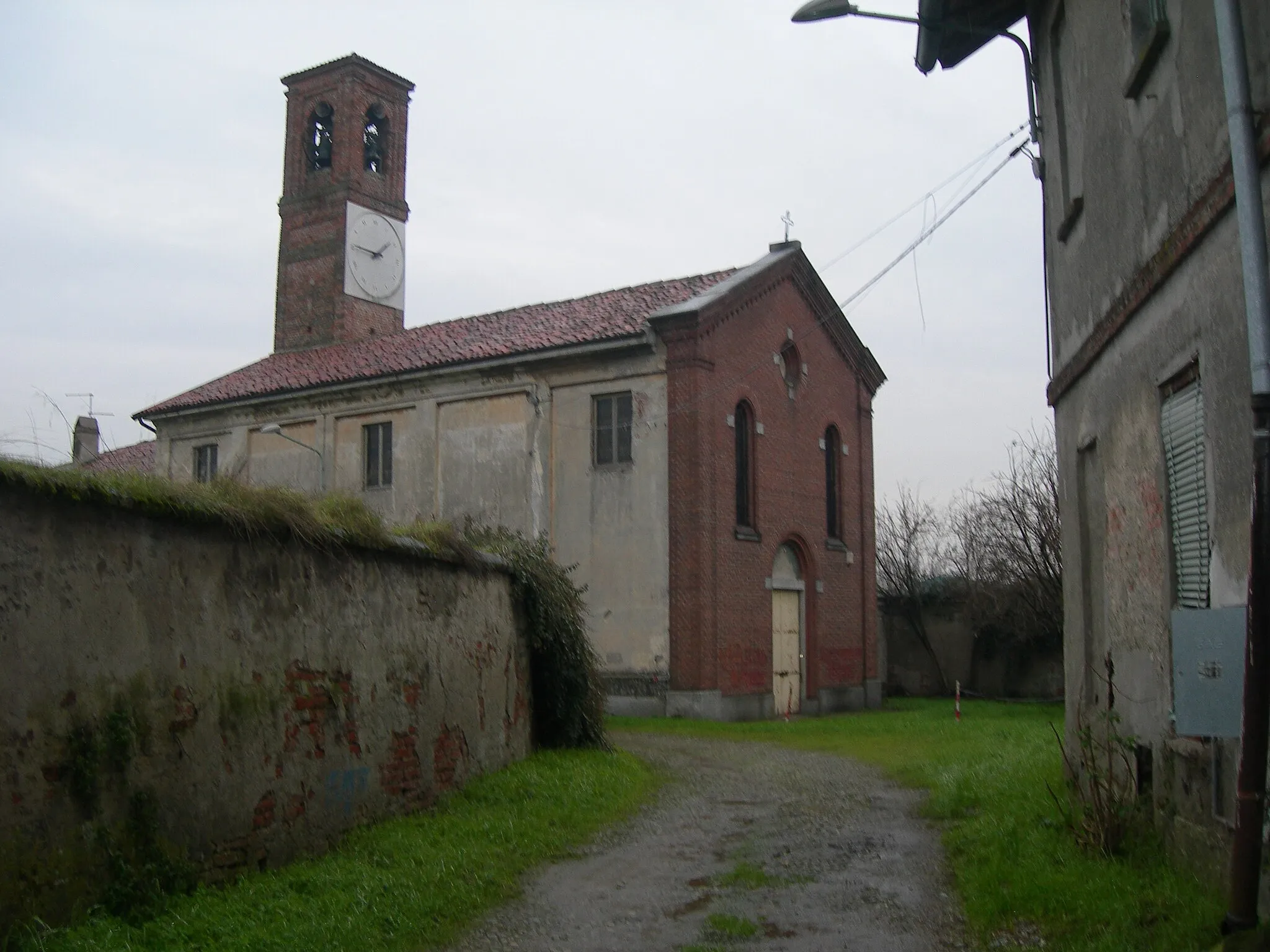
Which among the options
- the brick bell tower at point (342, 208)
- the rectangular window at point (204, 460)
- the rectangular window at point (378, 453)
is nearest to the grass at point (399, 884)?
the rectangular window at point (378, 453)

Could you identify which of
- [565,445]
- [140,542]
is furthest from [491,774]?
[565,445]

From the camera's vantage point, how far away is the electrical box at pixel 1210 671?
17.2 ft

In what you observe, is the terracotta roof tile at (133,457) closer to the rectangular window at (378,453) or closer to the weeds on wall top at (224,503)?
the rectangular window at (378,453)

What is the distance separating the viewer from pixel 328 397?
27.2 metres

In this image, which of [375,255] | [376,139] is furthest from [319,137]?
[375,255]

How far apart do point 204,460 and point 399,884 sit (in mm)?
25079

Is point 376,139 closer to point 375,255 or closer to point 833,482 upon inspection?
point 375,255

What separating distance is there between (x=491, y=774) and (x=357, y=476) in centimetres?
1658

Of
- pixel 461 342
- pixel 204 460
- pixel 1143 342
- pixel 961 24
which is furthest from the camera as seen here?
pixel 204 460

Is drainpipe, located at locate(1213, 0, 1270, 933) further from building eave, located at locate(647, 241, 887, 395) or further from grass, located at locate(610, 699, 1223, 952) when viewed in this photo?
building eave, located at locate(647, 241, 887, 395)

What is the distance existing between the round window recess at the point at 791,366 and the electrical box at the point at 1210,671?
19857 mm

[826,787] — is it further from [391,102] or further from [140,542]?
[391,102]

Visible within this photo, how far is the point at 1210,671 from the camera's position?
5.37 meters

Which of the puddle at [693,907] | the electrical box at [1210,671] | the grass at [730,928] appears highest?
the electrical box at [1210,671]
